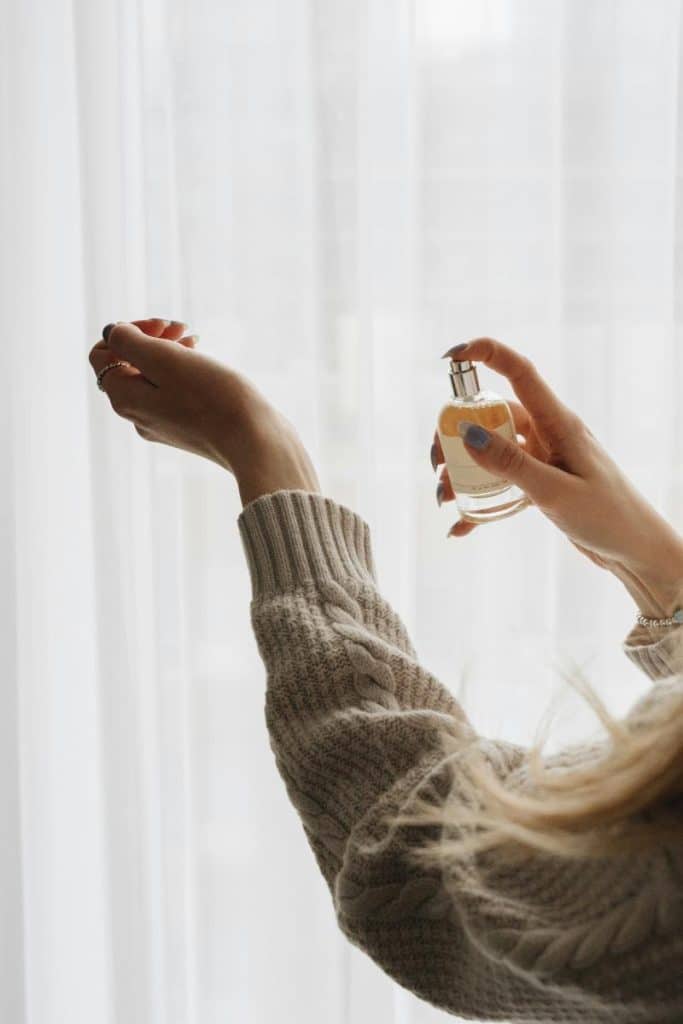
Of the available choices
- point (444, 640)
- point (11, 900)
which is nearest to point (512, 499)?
point (444, 640)

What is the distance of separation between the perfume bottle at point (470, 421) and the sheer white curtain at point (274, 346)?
26cm

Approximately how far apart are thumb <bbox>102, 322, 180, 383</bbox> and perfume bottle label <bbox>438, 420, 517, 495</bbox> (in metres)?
0.22

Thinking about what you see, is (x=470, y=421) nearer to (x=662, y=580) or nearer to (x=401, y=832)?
(x=662, y=580)

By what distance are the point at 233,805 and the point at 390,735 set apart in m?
0.67

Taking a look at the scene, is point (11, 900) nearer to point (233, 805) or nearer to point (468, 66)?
point (233, 805)

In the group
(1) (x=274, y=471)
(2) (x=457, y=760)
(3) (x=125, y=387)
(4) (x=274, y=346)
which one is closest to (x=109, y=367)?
(3) (x=125, y=387)

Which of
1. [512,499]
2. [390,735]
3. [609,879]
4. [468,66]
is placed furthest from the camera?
[468,66]

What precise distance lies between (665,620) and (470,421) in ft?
0.70

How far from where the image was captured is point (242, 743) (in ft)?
3.95

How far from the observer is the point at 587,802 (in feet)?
1.56

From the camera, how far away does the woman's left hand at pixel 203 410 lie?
0.76m

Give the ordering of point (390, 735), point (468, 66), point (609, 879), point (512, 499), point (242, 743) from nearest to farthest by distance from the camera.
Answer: point (609, 879), point (390, 735), point (512, 499), point (468, 66), point (242, 743)

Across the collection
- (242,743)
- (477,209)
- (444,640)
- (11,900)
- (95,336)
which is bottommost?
(11,900)

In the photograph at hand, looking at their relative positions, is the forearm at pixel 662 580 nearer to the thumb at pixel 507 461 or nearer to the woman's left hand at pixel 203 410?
the thumb at pixel 507 461
